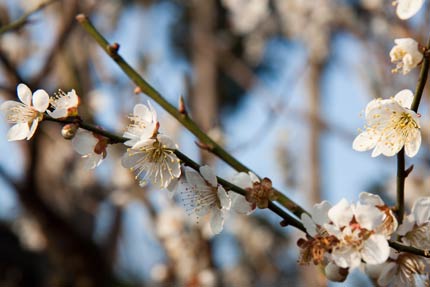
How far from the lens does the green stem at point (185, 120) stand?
806mm

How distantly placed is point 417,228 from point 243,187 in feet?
0.85

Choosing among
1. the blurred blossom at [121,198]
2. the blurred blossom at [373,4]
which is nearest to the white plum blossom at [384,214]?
the blurred blossom at [121,198]

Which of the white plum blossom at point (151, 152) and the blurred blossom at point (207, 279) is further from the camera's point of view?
the blurred blossom at point (207, 279)

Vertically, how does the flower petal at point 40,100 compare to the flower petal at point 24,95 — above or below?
below

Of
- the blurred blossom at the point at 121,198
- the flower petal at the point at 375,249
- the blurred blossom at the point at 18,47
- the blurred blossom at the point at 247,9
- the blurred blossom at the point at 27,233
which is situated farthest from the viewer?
the blurred blossom at the point at 27,233

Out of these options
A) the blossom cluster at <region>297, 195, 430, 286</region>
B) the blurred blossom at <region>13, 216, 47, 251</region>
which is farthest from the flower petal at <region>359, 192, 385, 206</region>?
the blurred blossom at <region>13, 216, 47, 251</region>

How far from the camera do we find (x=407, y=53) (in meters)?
0.77

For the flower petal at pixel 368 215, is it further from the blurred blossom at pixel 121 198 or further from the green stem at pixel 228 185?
the blurred blossom at pixel 121 198

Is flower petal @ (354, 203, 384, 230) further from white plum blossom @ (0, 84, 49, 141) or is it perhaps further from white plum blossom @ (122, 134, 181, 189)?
white plum blossom @ (0, 84, 49, 141)

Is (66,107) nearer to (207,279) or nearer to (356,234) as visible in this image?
(356,234)

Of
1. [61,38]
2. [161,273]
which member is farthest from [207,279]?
[61,38]

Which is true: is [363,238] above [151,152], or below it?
below

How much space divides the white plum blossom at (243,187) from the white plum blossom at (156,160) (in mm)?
88

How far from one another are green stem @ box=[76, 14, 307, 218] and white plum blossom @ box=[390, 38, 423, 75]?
0.83ft
